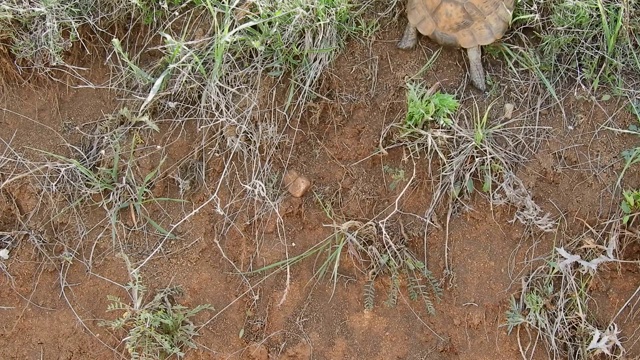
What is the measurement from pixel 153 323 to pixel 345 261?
26.4 inches

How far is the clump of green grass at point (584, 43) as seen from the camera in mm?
2348

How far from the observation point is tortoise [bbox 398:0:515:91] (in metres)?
2.39

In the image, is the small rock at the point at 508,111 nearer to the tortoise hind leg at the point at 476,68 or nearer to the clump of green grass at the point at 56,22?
the tortoise hind leg at the point at 476,68

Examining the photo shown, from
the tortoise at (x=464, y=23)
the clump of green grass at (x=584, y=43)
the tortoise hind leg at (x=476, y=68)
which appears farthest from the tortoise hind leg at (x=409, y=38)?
the clump of green grass at (x=584, y=43)

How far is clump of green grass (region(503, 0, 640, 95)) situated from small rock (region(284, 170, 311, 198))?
34.5 inches

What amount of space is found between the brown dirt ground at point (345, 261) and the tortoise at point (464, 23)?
6 cm

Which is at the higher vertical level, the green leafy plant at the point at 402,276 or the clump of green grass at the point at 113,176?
the clump of green grass at the point at 113,176

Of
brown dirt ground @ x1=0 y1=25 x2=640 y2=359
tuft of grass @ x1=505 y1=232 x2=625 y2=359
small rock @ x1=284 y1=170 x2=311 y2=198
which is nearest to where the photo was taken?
tuft of grass @ x1=505 y1=232 x2=625 y2=359

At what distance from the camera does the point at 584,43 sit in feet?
7.79

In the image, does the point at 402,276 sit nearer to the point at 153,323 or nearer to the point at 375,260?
the point at 375,260

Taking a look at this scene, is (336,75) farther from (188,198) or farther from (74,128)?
(74,128)

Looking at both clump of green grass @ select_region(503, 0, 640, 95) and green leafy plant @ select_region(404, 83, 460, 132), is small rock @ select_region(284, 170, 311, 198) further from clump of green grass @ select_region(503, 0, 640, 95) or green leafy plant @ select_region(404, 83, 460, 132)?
clump of green grass @ select_region(503, 0, 640, 95)

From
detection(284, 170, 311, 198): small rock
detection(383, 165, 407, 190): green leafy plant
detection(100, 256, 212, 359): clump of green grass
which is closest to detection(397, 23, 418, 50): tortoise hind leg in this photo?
detection(383, 165, 407, 190): green leafy plant

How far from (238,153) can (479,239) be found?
0.89m
